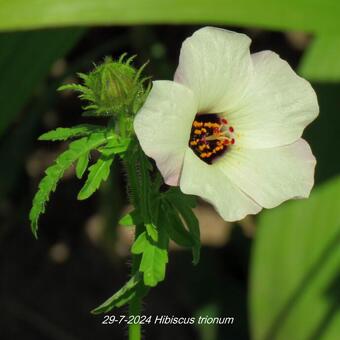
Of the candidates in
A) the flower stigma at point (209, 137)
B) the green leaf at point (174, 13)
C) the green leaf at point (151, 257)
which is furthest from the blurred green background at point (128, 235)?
the green leaf at point (151, 257)

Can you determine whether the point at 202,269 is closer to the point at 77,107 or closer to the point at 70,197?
the point at 70,197

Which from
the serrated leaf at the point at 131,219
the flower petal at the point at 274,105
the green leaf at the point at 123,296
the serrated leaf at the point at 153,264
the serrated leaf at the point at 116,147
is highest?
the flower petal at the point at 274,105

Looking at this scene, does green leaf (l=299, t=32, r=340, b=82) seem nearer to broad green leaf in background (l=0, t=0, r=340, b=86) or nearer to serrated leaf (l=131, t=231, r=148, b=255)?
broad green leaf in background (l=0, t=0, r=340, b=86)

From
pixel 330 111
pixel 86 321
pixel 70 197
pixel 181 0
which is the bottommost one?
pixel 86 321

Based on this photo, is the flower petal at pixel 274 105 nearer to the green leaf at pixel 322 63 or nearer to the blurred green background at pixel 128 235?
the blurred green background at pixel 128 235

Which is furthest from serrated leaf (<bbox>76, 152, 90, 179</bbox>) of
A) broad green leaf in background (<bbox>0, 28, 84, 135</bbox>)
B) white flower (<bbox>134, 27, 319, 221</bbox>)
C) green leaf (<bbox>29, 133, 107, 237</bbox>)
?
broad green leaf in background (<bbox>0, 28, 84, 135</bbox>)

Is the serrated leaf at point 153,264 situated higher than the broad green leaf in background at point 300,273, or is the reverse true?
the serrated leaf at point 153,264

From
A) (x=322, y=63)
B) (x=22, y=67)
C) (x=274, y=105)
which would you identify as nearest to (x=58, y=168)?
(x=274, y=105)

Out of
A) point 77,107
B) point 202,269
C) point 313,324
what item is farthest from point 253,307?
point 77,107
